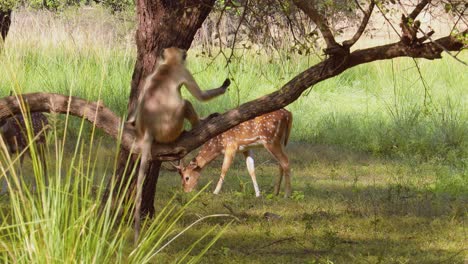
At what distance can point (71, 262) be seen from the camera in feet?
15.2

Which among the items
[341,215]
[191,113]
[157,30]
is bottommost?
[341,215]

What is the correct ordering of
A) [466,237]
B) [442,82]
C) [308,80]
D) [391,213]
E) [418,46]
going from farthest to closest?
[442,82]
[391,213]
[466,237]
[308,80]
[418,46]

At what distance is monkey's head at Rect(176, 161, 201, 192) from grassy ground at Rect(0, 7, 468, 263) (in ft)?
0.52

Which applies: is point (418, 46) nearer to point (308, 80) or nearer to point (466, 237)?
point (308, 80)

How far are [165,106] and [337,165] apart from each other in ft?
18.7

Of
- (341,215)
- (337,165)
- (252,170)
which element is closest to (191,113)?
(341,215)

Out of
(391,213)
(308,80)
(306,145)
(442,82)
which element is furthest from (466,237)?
(442,82)

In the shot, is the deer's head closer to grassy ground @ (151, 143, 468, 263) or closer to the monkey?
grassy ground @ (151, 143, 468, 263)

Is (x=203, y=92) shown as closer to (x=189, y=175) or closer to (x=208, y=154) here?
(x=189, y=175)

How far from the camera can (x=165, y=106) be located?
302 inches

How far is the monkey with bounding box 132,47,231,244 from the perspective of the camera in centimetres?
749

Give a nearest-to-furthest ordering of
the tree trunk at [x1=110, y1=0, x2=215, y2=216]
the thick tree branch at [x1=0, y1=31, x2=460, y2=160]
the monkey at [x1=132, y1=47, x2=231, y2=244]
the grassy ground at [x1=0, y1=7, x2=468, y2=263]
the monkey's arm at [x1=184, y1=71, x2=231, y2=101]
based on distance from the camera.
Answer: the thick tree branch at [x1=0, y1=31, x2=460, y2=160] < the monkey's arm at [x1=184, y1=71, x2=231, y2=101] < the monkey at [x1=132, y1=47, x2=231, y2=244] < the grassy ground at [x1=0, y1=7, x2=468, y2=263] < the tree trunk at [x1=110, y1=0, x2=215, y2=216]

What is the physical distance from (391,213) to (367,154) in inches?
164

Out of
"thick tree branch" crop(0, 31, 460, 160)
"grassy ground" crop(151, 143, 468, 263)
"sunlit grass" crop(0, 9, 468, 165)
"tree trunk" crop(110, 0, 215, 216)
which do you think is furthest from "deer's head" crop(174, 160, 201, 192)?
"thick tree branch" crop(0, 31, 460, 160)
